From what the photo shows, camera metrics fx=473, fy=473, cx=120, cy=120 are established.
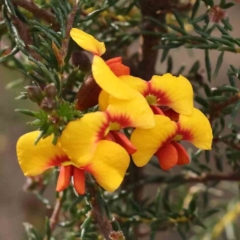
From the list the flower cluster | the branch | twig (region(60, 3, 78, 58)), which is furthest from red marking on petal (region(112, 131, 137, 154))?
the branch

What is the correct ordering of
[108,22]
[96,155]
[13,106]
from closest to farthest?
[96,155] → [108,22] → [13,106]

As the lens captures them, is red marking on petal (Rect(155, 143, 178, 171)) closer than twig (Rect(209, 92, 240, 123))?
Yes

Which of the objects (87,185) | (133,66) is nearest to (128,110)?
(87,185)

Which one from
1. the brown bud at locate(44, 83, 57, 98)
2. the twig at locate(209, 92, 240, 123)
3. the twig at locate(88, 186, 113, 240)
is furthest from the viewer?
the twig at locate(209, 92, 240, 123)

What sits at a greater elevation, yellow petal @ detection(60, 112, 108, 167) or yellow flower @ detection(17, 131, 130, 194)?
yellow petal @ detection(60, 112, 108, 167)

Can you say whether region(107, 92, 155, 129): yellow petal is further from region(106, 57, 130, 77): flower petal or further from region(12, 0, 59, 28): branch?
region(12, 0, 59, 28): branch

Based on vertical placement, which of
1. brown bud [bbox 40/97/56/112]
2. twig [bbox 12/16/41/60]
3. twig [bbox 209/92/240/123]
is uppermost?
brown bud [bbox 40/97/56/112]

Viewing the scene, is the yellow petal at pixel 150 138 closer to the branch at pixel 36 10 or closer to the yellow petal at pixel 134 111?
the yellow petal at pixel 134 111

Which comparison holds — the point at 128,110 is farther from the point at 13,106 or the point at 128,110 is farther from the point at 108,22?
the point at 13,106
